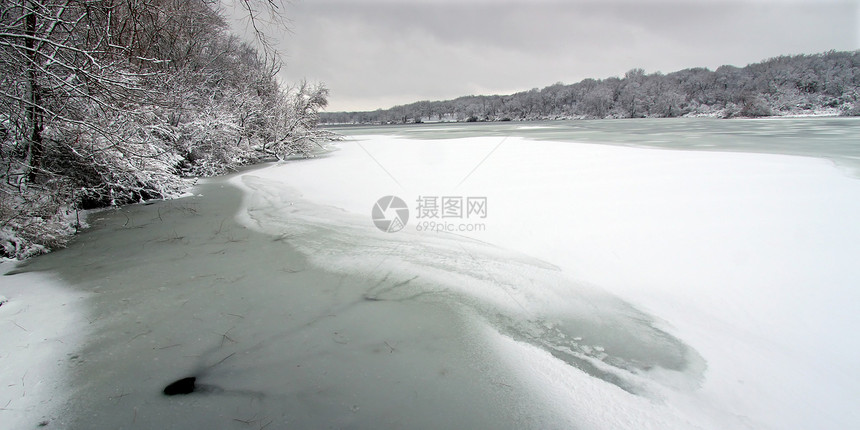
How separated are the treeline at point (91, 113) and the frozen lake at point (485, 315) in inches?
32.0

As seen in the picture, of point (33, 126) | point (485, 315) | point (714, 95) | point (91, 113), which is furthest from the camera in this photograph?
point (714, 95)

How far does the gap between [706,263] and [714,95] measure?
76618 millimetres

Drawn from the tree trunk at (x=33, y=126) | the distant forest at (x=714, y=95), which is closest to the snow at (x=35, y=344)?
the tree trunk at (x=33, y=126)

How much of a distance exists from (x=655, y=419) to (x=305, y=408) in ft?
6.56

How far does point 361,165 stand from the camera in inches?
499

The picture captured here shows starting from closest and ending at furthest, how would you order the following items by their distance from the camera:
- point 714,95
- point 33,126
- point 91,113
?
point 33,126
point 91,113
point 714,95

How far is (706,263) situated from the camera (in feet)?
12.8

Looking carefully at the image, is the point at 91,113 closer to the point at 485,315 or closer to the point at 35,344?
the point at 35,344

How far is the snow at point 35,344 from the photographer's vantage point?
2242mm

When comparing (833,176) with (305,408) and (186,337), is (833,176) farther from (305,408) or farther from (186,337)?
(186,337)

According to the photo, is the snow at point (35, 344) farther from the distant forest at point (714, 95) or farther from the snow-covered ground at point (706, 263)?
the distant forest at point (714, 95)

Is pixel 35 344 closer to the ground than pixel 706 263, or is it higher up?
closer to the ground

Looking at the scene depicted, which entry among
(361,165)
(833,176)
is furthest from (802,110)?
(361,165)

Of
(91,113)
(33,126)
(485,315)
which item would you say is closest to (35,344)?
(485,315)
